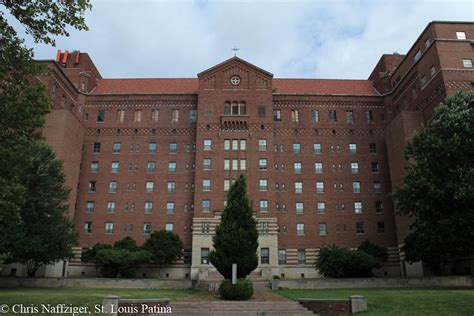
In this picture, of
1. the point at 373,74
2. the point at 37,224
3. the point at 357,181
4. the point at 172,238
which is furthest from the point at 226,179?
the point at 373,74

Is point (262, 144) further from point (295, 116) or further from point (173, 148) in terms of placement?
point (173, 148)

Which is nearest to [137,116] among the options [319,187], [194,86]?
[194,86]

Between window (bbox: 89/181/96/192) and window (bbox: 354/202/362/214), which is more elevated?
window (bbox: 89/181/96/192)

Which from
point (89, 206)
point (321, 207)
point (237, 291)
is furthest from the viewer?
point (321, 207)

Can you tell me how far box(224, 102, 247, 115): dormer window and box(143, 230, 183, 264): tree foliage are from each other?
659 inches

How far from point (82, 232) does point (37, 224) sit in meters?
16.9

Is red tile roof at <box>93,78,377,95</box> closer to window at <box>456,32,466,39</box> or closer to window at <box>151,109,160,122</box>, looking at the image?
window at <box>151,109,160,122</box>

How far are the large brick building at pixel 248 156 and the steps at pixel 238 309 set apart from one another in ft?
80.6

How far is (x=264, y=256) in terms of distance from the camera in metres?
45.3

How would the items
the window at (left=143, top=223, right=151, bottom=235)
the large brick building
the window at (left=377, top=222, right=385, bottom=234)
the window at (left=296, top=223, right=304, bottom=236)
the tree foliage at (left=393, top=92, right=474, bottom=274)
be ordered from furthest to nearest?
the window at (left=377, top=222, right=385, bottom=234), the window at (left=296, top=223, right=304, bottom=236), the window at (left=143, top=223, right=151, bottom=235), the large brick building, the tree foliage at (left=393, top=92, right=474, bottom=274)

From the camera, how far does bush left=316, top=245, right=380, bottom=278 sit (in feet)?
126

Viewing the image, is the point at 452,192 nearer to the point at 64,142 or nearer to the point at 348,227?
the point at 348,227

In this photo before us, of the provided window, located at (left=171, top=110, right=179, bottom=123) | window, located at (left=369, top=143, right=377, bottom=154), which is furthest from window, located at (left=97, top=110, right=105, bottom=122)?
window, located at (left=369, top=143, right=377, bottom=154)

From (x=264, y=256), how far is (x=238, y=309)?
2684 centimetres
